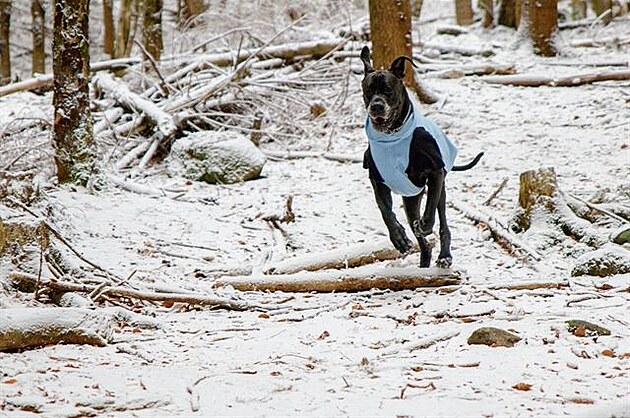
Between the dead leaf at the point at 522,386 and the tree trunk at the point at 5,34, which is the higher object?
the tree trunk at the point at 5,34

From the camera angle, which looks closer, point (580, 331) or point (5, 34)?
point (580, 331)

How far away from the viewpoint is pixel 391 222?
225 inches

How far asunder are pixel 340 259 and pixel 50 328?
110 inches

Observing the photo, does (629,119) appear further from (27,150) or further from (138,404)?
(138,404)

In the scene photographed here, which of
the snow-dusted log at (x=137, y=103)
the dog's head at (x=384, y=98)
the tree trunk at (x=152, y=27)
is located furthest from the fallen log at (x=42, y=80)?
the dog's head at (x=384, y=98)

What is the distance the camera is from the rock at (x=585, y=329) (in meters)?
3.94

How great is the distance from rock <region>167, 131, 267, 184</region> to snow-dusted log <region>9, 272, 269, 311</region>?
523 cm

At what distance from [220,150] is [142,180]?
117 cm

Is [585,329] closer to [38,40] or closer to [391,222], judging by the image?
[391,222]

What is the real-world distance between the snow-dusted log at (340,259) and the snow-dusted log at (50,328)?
220 centimetres

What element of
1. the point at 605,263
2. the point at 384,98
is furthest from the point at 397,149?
the point at 605,263

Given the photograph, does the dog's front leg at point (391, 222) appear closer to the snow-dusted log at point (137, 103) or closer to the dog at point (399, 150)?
the dog at point (399, 150)

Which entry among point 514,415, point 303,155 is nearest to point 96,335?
point 514,415

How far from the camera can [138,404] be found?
2963mm
